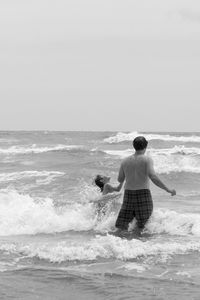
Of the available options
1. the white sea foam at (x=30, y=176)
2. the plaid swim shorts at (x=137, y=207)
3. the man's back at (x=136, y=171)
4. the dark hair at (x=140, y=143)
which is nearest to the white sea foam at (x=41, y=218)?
the plaid swim shorts at (x=137, y=207)

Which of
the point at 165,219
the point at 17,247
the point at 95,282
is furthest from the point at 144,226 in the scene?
the point at 95,282

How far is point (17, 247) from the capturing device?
7402 mm

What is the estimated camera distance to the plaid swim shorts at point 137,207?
7902 mm

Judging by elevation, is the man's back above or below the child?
above

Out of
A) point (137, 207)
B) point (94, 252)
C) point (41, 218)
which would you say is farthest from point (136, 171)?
point (41, 218)

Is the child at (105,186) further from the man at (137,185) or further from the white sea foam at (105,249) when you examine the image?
the white sea foam at (105,249)

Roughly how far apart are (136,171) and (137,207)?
1.74 feet

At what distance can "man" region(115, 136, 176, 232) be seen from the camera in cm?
778

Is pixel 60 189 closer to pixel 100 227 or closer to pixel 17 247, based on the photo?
pixel 100 227

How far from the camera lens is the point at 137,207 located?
7.92 m

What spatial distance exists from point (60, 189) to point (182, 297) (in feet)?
34.4

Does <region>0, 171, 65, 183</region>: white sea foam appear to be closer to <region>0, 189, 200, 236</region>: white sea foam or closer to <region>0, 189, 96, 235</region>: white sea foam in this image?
<region>0, 189, 96, 235</region>: white sea foam

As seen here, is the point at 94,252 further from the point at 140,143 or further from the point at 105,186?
the point at 105,186

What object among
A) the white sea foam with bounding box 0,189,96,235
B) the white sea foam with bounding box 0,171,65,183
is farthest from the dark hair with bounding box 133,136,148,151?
the white sea foam with bounding box 0,171,65,183
